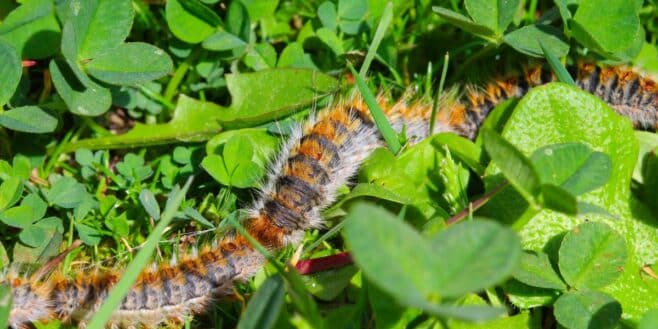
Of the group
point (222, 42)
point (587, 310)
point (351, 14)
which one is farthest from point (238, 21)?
point (587, 310)

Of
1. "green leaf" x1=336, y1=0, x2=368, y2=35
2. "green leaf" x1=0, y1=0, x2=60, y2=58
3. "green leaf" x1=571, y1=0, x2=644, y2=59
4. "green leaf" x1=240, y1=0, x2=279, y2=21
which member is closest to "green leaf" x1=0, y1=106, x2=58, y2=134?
"green leaf" x1=0, y1=0, x2=60, y2=58

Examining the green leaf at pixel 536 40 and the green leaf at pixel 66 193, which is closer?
the green leaf at pixel 66 193

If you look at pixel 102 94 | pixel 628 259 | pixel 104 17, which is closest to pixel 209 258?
pixel 102 94

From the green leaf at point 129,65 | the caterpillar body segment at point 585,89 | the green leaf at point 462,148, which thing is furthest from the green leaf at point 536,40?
the green leaf at point 129,65

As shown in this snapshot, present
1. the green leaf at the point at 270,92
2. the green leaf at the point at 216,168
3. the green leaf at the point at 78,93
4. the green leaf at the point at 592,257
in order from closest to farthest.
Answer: the green leaf at the point at 592,257
the green leaf at the point at 78,93
the green leaf at the point at 216,168
the green leaf at the point at 270,92

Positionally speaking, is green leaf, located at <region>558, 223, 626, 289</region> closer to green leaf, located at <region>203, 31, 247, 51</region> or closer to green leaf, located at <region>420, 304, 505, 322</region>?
green leaf, located at <region>420, 304, 505, 322</region>

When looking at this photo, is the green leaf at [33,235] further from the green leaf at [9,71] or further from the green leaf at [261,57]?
the green leaf at [261,57]

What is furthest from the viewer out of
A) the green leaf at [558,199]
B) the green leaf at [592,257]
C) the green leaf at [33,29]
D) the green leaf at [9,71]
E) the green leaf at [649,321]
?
the green leaf at [33,29]
